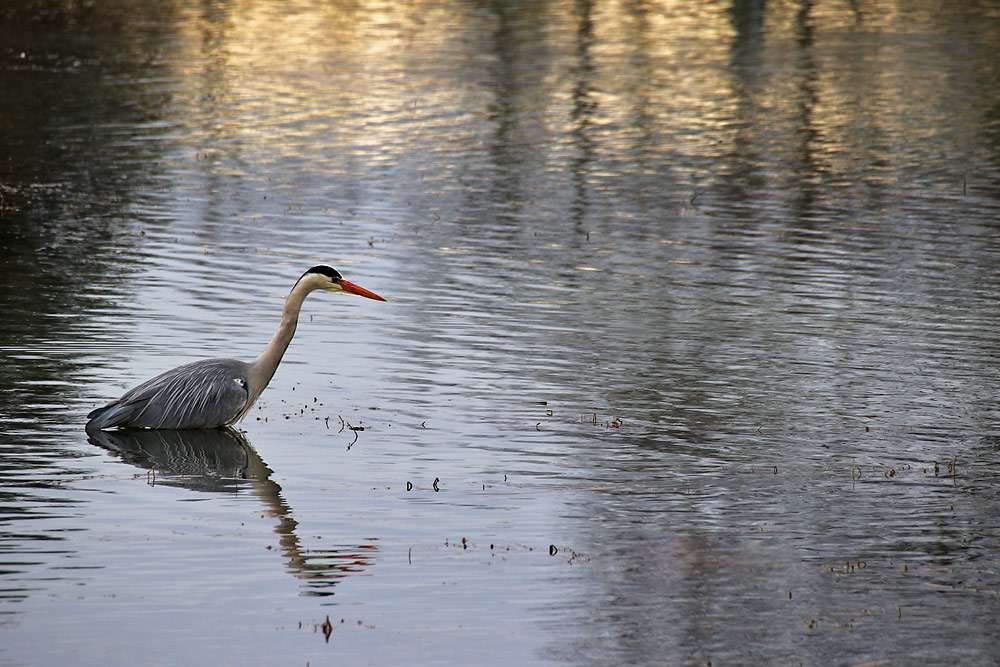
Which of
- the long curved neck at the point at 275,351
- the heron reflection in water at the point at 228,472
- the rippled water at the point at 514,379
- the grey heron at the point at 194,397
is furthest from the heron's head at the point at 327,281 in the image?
the heron reflection in water at the point at 228,472

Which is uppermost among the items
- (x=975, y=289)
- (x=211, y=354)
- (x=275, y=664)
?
(x=275, y=664)

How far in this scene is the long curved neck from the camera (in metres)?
10.9

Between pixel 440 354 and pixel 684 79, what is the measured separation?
22.1 meters

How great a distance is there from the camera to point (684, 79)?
1329 inches

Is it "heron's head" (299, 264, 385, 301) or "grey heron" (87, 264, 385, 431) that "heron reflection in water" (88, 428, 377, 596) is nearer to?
"grey heron" (87, 264, 385, 431)

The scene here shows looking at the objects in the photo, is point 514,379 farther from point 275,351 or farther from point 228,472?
point 228,472

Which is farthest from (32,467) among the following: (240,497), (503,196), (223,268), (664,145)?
(664,145)

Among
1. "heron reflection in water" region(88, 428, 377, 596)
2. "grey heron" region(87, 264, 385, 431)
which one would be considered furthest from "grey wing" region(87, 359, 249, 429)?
"heron reflection in water" region(88, 428, 377, 596)

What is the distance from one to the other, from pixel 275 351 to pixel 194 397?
0.71 meters

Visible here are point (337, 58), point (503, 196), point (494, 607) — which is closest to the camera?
point (494, 607)

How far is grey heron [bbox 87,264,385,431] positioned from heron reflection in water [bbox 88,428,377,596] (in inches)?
4.4

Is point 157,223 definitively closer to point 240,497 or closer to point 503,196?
point 503,196

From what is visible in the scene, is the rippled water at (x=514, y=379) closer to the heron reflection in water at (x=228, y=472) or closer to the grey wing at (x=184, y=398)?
the heron reflection in water at (x=228, y=472)

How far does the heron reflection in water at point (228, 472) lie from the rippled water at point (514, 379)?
3 centimetres
